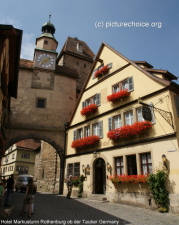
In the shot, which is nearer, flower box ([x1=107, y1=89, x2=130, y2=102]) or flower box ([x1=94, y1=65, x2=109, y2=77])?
flower box ([x1=107, y1=89, x2=130, y2=102])

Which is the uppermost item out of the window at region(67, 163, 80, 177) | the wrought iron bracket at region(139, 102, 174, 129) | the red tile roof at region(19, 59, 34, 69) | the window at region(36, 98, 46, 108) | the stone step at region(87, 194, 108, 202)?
the red tile roof at region(19, 59, 34, 69)

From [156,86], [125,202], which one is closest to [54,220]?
[125,202]

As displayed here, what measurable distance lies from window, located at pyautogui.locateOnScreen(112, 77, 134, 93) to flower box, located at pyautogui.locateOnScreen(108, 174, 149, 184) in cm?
548

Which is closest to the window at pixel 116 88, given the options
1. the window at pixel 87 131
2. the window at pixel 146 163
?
the window at pixel 87 131

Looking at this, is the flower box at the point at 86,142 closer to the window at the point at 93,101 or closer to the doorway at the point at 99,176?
the doorway at the point at 99,176

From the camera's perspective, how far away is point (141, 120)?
38.7 ft

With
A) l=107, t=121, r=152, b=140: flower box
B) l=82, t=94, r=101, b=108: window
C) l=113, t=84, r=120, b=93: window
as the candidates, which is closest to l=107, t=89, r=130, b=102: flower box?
l=113, t=84, r=120, b=93: window

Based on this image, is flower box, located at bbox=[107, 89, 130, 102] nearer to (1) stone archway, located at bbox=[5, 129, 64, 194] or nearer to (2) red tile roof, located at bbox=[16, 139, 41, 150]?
(1) stone archway, located at bbox=[5, 129, 64, 194]

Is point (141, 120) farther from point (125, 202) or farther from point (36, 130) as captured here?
point (36, 130)

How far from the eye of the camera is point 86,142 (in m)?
15.1

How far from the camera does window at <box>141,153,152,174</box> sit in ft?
35.0

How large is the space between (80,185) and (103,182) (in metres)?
1.89

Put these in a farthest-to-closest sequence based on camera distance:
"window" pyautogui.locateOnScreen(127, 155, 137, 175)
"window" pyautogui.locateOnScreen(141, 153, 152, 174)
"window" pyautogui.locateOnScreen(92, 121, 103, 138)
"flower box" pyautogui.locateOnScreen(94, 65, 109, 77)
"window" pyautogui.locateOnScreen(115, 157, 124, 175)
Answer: "flower box" pyautogui.locateOnScreen(94, 65, 109, 77), "window" pyautogui.locateOnScreen(92, 121, 103, 138), "window" pyautogui.locateOnScreen(115, 157, 124, 175), "window" pyautogui.locateOnScreen(127, 155, 137, 175), "window" pyautogui.locateOnScreen(141, 153, 152, 174)

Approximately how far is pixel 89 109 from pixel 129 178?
650cm
